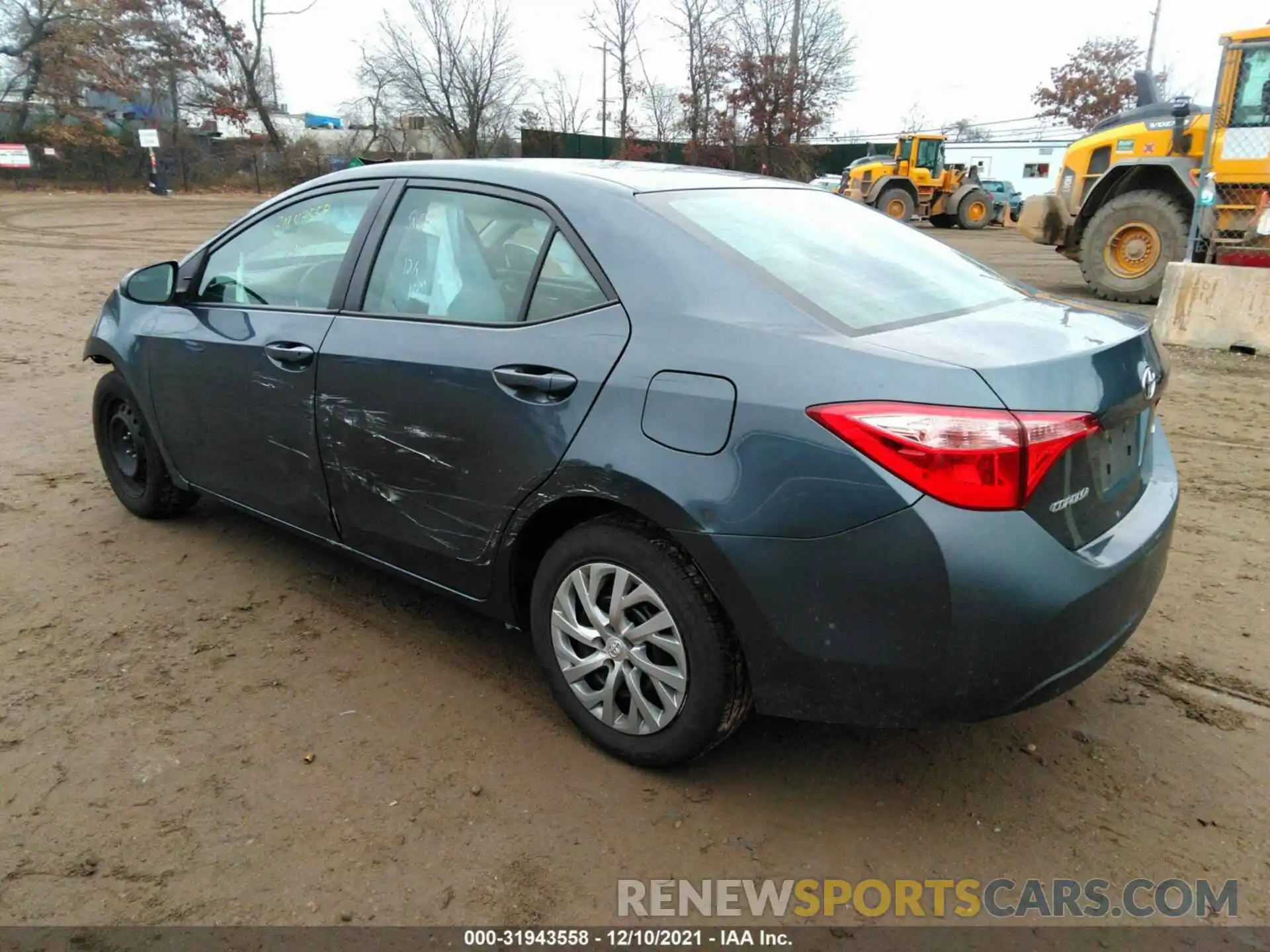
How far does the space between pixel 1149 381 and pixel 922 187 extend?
28.5m

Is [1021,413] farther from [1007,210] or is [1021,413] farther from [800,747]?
[1007,210]

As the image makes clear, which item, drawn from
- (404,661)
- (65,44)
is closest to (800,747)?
(404,661)

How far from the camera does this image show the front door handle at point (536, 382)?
97.7 inches

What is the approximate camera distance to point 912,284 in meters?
2.69

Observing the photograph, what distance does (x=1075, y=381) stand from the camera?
2115 mm

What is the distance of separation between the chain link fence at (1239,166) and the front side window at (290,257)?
28.9ft

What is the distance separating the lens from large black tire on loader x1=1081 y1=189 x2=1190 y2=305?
35.4ft

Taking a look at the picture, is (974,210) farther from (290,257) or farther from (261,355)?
(261,355)

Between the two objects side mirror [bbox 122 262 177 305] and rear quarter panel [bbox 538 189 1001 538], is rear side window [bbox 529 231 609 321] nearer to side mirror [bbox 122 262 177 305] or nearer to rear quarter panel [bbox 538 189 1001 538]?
rear quarter panel [bbox 538 189 1001 538]

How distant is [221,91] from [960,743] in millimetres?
49457

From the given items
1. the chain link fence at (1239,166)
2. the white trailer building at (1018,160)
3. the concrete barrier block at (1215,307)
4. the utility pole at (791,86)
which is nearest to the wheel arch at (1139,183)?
the chain link fence at (1239,166)

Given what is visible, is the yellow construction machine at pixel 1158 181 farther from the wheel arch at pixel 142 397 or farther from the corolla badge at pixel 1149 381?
the wheel arch at pixel 142 397

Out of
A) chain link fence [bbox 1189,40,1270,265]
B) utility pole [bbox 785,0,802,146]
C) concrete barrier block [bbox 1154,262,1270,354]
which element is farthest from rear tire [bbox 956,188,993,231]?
concrete barrier block [bbox 1154,262,1270,354]

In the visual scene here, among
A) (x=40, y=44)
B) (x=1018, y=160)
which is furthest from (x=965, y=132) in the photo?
(x=40, y=44)
